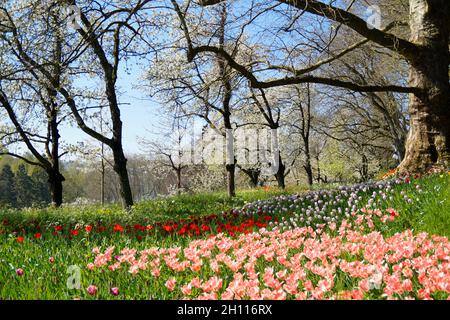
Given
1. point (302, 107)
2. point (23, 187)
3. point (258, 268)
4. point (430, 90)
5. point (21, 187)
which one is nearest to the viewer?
point (258, 268)

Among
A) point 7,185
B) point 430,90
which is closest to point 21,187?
point 7,185

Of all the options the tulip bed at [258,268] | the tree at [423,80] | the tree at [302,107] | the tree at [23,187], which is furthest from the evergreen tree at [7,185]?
the tulip bed at [258,268]

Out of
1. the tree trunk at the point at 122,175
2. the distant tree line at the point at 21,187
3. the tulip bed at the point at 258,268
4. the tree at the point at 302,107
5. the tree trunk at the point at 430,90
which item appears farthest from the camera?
the distant tree line at the point at 21,187

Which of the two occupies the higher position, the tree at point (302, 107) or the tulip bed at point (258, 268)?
the tree at point (302, 107)

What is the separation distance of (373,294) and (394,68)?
19.1 m

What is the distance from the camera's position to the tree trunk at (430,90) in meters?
9.72

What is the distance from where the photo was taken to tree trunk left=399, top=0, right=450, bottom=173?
9.72m

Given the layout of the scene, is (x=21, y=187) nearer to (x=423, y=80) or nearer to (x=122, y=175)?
(x=122, y=175)

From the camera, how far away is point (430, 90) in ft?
32.1

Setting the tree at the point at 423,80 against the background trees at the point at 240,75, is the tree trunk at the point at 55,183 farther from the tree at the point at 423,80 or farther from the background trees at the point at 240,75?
the tree at the point at 423,80

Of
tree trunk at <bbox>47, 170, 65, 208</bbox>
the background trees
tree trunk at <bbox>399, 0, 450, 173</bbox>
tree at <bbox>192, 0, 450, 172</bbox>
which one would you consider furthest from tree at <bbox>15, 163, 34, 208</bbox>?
tree trunk at <bbox>399, 0, 450, 173</bbox>

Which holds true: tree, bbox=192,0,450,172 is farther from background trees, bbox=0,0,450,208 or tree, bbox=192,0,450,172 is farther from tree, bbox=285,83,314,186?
tree, bbox=285,83,314,186

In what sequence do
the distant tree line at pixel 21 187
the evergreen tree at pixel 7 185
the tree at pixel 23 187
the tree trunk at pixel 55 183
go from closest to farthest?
the tree trunk at pixel 55 183 < the evergreen tree at pixel 7 185 < the distant tree line at pixel 21 187 < the tree at pixel 23 187
